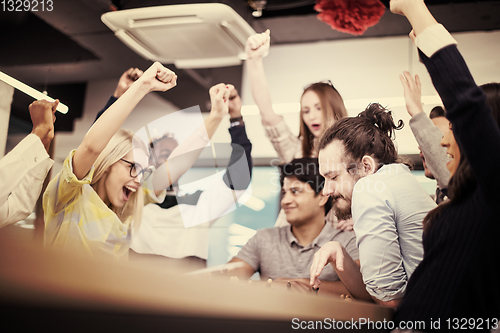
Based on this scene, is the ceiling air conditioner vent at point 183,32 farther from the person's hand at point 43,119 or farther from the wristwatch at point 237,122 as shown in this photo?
the person's hand at point 43,119

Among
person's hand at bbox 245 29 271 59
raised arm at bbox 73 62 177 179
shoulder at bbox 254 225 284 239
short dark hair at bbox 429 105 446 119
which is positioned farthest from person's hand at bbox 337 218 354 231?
raised arm at bbox 73 62 177 179

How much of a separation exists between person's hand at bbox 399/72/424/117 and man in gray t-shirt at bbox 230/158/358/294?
40cm

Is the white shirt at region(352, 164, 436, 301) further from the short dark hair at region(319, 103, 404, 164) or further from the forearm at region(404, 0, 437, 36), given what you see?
the forearm at region(404, 0, 437, 36)

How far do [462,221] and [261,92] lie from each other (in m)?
0.96

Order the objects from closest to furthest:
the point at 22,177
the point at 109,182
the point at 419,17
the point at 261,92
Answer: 1. the point at 419,17
2. the point at 22,177
3. the point at 109,182
4. the point at 261,92

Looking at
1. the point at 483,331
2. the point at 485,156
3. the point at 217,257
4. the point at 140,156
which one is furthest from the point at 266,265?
the point at 485,156

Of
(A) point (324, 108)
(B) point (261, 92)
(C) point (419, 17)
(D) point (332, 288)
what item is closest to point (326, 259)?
(D) point (332, 288)

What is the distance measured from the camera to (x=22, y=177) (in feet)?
3.46

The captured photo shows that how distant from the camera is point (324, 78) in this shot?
160 centimetres

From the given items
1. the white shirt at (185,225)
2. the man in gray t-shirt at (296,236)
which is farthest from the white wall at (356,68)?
the white shirt at (185,225)

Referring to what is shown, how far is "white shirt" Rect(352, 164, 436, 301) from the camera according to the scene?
0.77m

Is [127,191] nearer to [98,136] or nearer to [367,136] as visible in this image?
[98,136]

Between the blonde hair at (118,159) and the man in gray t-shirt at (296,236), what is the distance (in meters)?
0.42

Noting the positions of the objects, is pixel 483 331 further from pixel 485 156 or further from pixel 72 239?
pixel 72 239
